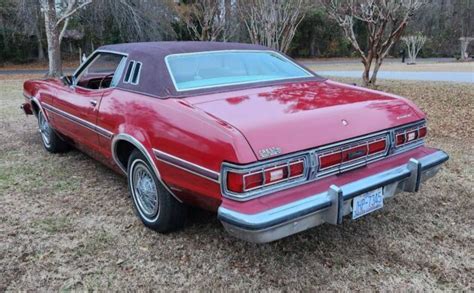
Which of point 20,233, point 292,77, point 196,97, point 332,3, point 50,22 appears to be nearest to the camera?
point 196,97

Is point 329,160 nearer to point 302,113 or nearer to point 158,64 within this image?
point 302,113

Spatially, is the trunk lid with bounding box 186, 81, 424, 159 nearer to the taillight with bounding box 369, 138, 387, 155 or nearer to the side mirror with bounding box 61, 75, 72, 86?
the taillight with bounding box 369, 138, 387, 155

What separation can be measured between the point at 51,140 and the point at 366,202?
4259 mm

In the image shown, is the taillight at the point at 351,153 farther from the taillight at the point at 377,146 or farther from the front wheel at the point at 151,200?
the front wheel at the point at 151,200

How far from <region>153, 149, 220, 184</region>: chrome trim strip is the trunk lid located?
12.6 inches

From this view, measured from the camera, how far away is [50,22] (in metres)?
14.8

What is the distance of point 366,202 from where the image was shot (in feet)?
9.44

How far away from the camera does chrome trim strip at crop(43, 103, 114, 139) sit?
3.73 m

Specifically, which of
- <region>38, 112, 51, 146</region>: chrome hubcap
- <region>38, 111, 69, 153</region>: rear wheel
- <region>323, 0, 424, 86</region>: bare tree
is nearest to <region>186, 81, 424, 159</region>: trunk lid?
<region>38, 111, 69, 153</region>: rear wheel

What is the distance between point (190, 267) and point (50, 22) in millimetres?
14314

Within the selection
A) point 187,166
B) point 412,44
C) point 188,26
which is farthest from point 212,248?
point 412,44

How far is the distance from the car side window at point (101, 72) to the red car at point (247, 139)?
4 cm

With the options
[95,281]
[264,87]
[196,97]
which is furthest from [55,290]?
[264,87]

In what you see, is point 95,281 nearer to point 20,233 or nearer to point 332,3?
point 20,233
